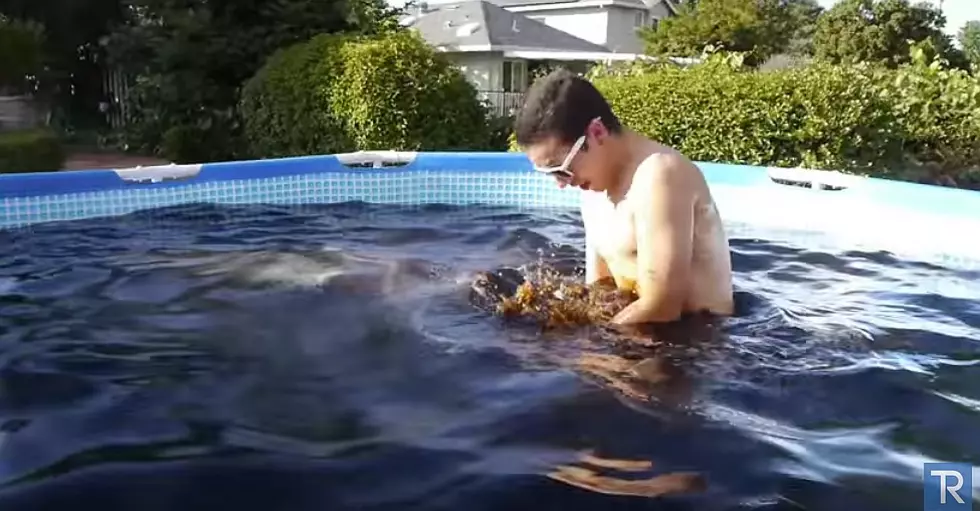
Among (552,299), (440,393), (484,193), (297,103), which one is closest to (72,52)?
(297,103)

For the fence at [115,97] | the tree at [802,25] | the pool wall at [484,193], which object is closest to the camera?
the pool wall at [484,193]

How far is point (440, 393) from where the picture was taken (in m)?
3.19

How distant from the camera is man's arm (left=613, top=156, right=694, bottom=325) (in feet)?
10.7

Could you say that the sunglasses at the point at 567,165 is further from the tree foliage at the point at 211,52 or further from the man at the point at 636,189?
the tree foliage at the point at 211,52

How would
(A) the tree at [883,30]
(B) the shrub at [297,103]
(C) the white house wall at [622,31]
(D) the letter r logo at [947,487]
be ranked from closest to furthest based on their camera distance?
(D) the letter r logo at [947,487], (B) the shrub at [297,103], (A) the tree at [883,30], (C) the white house wall at [622,31]

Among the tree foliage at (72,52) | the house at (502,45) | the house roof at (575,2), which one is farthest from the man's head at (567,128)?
the house roof at (575,2)

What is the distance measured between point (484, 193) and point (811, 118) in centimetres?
307

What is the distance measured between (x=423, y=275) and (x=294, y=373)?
1388 mm

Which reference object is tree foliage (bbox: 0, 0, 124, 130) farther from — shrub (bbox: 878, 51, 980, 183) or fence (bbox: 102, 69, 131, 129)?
shrub (bbox: 878, 51, 980, 183)

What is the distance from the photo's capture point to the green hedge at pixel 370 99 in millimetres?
9867

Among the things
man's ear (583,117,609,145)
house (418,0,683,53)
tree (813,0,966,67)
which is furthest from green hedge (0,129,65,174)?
house (418,0,683,53)

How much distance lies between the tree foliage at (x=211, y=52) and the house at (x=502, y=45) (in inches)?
519

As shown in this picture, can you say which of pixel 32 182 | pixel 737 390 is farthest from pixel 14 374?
pixel 32 182

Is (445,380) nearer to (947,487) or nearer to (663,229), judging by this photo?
(663,229)
